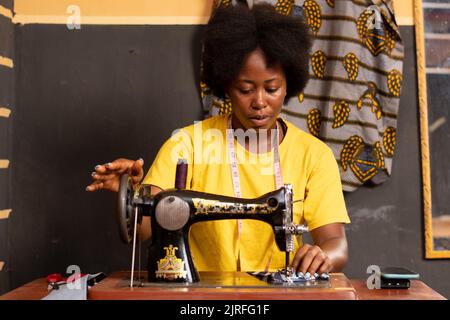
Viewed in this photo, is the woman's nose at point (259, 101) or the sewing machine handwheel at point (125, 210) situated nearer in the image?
the sewing machine handwheel at point (125, 210)

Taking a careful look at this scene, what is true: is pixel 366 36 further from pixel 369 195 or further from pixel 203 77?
pixel 203 77

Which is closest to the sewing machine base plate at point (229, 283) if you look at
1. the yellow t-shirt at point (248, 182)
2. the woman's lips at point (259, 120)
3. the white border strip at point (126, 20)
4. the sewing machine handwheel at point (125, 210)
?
the sewing machine handwheel at point (125, 210)

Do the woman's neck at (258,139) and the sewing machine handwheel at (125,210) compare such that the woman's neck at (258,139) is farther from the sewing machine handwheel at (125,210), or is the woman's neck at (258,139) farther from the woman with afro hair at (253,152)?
the sewing machine handwheel at (125,210)

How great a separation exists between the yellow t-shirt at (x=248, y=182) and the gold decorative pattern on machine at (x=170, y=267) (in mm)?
451

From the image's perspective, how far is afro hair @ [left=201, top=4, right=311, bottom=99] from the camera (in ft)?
7.39

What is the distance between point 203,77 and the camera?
247 centimetres

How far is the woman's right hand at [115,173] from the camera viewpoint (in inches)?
77.2

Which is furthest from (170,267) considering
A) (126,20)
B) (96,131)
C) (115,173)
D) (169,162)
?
(126,20)

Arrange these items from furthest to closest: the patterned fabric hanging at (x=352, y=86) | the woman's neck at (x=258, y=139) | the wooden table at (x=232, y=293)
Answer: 1. the patterned fabric hanging at (x=352, y=86)
2. the woman's neck at (x=258, y=139)
3. the wooden table at (x=232, y=293)

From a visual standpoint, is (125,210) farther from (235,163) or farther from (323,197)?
(323,197)

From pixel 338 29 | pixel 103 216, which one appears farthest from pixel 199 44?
pixel 103 216

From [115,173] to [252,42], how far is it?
0.66 m

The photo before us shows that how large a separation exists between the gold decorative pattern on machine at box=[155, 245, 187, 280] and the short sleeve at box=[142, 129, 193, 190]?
0.47 metres

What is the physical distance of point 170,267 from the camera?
181 cm
